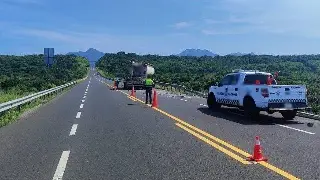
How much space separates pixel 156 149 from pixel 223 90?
33.7ft

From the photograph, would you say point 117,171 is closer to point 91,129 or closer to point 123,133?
point 123,133

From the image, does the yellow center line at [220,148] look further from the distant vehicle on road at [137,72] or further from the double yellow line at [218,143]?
the distant vehicle on road at [137,72]

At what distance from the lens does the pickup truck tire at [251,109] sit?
15.9m

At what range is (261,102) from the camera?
15523 millimetres

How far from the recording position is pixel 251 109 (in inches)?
635

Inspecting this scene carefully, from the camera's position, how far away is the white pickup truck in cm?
1544

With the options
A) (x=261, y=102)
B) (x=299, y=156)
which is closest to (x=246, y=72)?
(x=261, y=102)

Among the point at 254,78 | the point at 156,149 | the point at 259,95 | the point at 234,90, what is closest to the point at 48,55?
the point at 234,90

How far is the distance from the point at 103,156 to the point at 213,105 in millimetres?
12605

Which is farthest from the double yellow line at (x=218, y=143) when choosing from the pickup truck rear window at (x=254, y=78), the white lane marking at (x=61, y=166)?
the pickup truck rear window at (x=254, y=78)

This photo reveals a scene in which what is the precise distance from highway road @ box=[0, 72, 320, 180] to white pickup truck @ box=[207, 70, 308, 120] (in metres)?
0.68

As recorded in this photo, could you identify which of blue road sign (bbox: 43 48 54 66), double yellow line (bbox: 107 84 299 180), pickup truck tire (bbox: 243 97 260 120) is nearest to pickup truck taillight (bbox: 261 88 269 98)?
pickup truck tire (bbox: 243 97 260 120)

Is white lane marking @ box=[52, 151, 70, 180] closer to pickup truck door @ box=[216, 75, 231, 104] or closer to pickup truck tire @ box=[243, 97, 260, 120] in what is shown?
pickup truck tire @ box=[243, 97, 260, 120]

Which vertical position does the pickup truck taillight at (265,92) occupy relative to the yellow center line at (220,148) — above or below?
above
